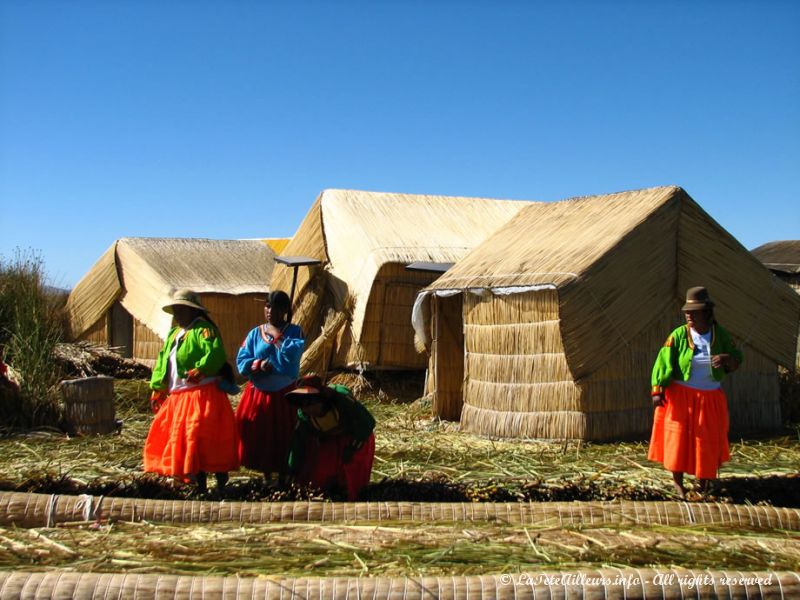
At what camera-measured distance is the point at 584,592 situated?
3588 mm

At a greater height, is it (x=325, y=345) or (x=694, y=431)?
(x=325, y=345)

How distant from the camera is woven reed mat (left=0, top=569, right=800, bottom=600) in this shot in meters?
3.59

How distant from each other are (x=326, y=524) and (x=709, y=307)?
2777 mm

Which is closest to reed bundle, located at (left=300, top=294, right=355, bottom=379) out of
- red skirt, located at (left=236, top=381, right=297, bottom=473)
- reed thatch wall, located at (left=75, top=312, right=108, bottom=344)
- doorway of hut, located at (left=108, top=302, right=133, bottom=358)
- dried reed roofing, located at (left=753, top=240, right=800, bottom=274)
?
doorway of hut, located at (left=108, top=302, right=133, bottom=358)

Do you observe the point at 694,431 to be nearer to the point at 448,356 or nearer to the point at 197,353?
the point at 197,353

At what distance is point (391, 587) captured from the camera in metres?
3.62

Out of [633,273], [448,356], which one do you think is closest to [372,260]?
[448,356]

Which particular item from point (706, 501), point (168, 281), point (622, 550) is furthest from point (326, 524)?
point (168, 281)

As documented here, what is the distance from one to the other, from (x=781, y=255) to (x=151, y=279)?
13.1 metres

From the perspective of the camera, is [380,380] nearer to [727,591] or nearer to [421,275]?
[421,275]

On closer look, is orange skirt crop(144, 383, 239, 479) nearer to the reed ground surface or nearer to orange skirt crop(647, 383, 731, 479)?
the reed ground surface

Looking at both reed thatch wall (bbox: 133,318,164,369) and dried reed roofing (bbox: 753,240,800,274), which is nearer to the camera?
reed thatch wall (bbox: 133,318,164,369)

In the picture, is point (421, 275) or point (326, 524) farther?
point (421, 275)

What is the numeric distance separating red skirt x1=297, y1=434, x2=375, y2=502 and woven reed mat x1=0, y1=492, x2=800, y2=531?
0.56 metres
